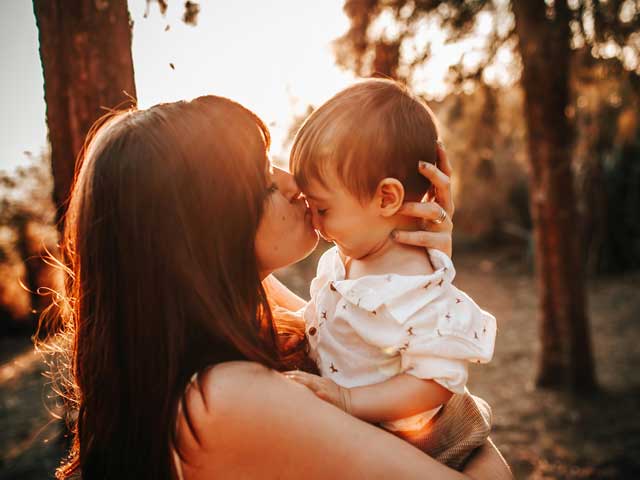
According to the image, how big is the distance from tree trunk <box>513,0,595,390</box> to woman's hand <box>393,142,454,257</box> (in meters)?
4.07

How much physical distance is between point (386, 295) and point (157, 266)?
66 cm

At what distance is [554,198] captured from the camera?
5.88m

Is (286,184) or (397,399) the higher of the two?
(286,184)

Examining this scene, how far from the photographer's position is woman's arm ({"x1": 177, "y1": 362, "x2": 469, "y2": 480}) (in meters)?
1.27

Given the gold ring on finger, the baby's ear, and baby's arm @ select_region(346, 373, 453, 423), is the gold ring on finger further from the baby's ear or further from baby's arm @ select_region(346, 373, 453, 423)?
baby's arm @ select_region(346, 373, 453, 423)

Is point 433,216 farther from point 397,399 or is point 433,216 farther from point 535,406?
point 535,406

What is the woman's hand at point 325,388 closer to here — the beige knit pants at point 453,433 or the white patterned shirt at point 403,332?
the white patterned shirt at point 403,332

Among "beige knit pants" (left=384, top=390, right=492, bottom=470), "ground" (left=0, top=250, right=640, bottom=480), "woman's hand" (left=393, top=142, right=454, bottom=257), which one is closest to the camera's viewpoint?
"beige knit pants" (left=384, top=390, right=492, bottom=470)

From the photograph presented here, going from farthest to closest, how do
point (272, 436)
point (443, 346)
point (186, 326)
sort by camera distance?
1. point (443, 346)
2. point (186, 326)
3. point (272, 436)

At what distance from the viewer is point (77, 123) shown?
1857 millimetres

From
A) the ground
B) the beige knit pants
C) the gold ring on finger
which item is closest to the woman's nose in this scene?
the gold ring on finger

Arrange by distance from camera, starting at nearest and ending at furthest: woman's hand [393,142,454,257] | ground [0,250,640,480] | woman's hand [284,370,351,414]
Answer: woman's hand [284,370,351,414]
woman's hand [393,142,454,257]
ground [0,250,640,480]

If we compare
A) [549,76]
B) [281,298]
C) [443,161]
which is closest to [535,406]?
[549,76]

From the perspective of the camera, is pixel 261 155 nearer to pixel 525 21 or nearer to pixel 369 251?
pixel 369 251
